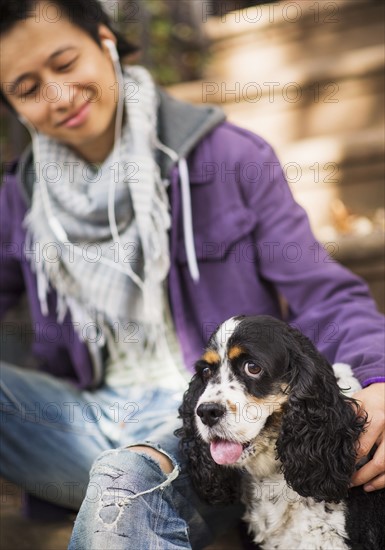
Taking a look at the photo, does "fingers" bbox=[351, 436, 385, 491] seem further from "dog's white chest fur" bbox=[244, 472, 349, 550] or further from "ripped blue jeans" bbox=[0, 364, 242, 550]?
"ripped blue jeans" bbox=[0, 364, 242, 550]

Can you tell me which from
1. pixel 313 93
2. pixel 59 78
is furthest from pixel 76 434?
→ pixel 313 93

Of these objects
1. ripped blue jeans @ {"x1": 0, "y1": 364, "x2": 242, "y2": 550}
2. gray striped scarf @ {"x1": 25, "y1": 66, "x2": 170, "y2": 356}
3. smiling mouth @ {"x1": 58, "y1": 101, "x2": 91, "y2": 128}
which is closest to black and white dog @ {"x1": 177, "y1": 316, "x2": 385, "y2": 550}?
ripped blue jeans @ {"x1": 0, "y1": 364, "x2": 242, "y2": 550}

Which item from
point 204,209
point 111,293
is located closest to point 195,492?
point 111,293

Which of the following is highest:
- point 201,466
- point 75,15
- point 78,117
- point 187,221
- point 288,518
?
point 75,15

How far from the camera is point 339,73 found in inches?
134

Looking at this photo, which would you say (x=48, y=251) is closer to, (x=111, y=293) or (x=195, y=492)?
(x=111, y=293)

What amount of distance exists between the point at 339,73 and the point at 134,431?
→ 224 centimetres

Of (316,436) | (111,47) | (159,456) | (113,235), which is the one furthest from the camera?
(111,47)

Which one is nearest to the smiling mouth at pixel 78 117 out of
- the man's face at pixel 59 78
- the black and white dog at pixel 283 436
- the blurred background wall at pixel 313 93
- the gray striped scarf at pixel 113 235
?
the man's face at pixel 59 78

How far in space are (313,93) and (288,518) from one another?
2.46m

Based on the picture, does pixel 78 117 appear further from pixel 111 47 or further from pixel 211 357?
pixel 211 357

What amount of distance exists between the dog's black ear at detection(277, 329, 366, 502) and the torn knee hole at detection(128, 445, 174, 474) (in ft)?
0.93

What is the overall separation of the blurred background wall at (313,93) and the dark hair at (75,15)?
397 mm

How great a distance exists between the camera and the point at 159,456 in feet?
5.30
